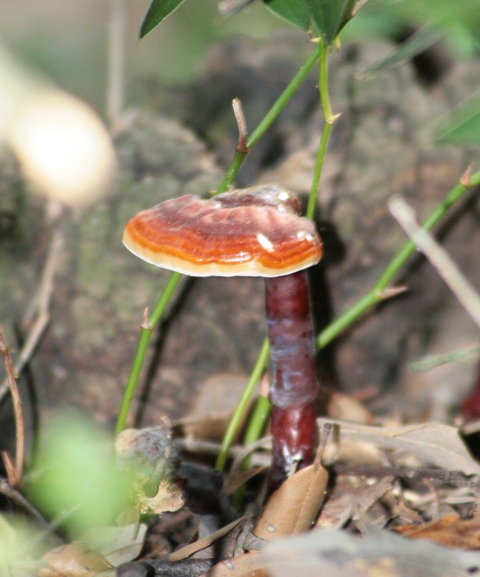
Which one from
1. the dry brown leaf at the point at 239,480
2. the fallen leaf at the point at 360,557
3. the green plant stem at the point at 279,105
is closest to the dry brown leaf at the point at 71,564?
the dry brown leaf at the point at 239,480

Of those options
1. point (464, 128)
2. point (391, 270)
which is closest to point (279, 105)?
point (464, 128)

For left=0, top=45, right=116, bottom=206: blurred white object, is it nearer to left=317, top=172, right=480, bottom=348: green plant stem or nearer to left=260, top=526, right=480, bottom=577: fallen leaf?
left=317, top=172, right=480, bottom=348: green plant stem

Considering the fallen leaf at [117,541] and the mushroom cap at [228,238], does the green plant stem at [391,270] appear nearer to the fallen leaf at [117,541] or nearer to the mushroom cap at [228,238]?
the mushroom cap at [228,238]

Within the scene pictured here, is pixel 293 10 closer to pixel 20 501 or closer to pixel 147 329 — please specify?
pixel 147 329

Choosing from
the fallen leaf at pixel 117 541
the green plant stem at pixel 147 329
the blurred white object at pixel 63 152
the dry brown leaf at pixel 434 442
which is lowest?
the fallen leaf at pixel 117 541

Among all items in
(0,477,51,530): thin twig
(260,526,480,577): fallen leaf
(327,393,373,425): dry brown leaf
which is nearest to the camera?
(260,526,480,577): fallen leaf

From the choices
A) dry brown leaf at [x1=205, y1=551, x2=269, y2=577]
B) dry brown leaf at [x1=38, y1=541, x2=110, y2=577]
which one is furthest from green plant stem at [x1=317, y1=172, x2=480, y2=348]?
dry brown leaf at [x1=38, y1=541, x2=110, y2=577]
